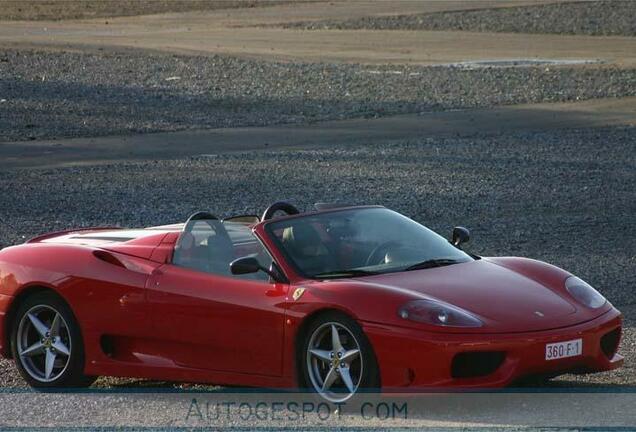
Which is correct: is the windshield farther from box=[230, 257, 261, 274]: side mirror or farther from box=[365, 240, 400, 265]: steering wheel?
box=[230, 257, 261, 274]: side mirror

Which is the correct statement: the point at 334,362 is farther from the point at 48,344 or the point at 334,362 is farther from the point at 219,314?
the point at 48,344

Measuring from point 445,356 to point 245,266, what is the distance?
52.7 inches

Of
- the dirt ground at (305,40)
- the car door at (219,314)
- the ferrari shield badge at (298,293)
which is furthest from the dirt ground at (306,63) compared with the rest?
the ferrari shield badge at (298,293)

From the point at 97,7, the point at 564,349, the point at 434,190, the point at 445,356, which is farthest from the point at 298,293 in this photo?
the point at 97,7

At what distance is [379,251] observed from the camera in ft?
28.3

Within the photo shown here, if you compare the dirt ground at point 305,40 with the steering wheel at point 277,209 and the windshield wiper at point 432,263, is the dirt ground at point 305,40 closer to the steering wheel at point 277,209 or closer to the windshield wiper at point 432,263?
the steering wheel at point 277,209

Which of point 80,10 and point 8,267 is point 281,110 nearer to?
point 8,267

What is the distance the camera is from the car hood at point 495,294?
25.6 ft

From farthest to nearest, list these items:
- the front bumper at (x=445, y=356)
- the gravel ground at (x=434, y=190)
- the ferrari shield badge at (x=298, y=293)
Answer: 1. the gravel ground at (x=434, y=190)
2. the ferrari shield badge at (x=298, y=293)
3. the front bumper at (x=445, y=356)

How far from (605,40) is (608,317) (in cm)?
3366

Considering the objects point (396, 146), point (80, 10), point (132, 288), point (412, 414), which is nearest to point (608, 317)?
point (412, 414)

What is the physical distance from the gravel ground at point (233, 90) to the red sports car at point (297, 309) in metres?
15.4

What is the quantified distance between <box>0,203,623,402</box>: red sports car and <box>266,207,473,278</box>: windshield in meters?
0.01

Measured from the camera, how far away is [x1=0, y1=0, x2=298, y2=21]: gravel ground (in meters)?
54.1
